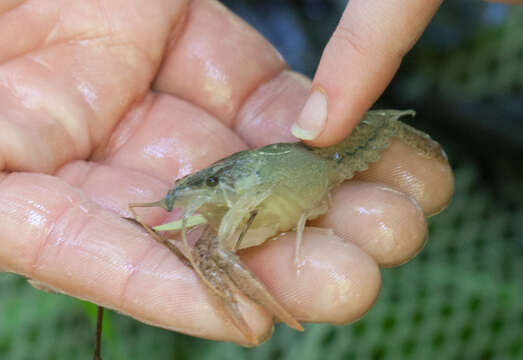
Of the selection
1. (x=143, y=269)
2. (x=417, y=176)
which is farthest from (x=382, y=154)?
(x=143, y=269)

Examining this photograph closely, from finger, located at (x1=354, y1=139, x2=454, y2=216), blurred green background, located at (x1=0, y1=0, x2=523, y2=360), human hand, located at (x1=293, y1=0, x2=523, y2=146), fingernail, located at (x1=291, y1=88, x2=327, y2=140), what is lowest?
blurred green background, located at (x1=0, y1=0, x2=523, y2=360)

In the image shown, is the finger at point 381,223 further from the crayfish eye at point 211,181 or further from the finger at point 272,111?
the finger at point 272,111

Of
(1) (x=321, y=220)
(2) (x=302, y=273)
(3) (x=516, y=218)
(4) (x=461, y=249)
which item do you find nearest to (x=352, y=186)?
(1) (x=321, y=220)

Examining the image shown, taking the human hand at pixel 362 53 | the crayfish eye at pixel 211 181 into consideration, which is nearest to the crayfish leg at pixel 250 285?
the crayfish eye at pixel 211 181

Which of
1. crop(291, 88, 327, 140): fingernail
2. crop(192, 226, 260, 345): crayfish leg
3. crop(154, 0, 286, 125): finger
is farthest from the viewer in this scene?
crop(154, 0, 286, 125): finger

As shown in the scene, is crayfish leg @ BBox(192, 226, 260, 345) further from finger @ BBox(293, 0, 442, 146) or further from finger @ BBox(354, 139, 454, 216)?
finger @ BBox(354, 139, 454, 216)

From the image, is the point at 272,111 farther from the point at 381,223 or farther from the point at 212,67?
the point at 381,223

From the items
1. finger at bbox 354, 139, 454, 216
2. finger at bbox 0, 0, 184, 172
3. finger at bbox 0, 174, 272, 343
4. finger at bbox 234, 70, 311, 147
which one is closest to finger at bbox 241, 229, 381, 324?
finger at bbox 0, 174, 272, 343
